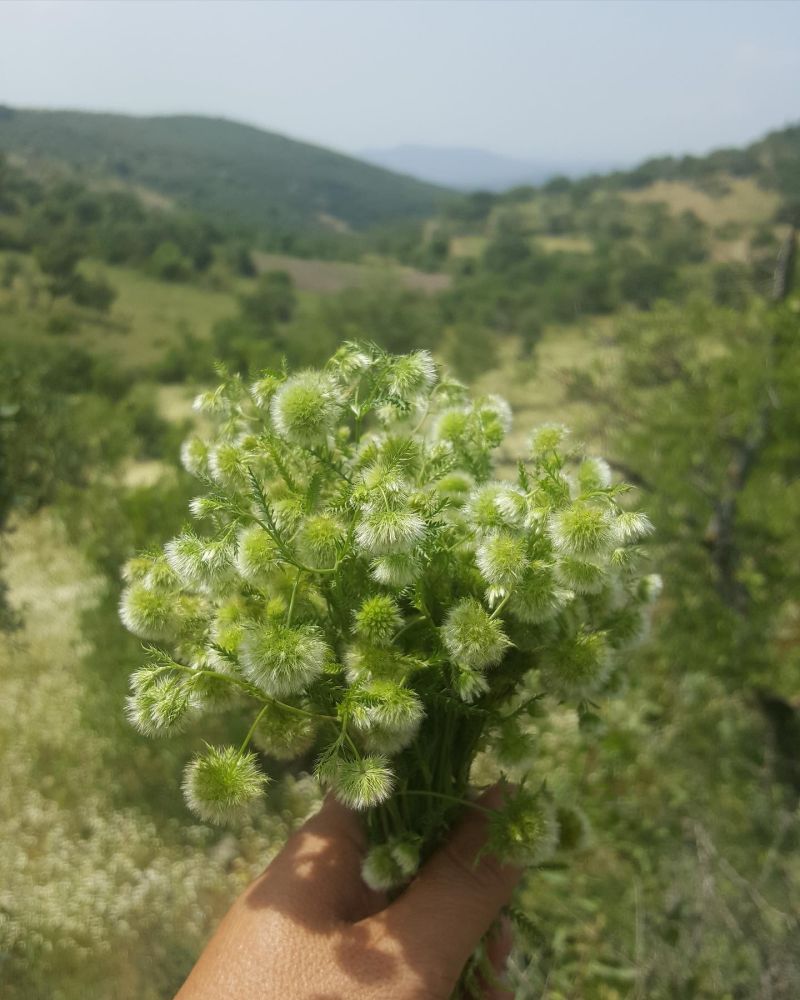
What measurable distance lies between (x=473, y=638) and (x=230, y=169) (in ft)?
194

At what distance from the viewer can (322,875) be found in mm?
1589

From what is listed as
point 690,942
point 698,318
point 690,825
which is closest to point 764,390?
point 698,318

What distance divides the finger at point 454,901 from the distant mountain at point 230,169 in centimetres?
2465

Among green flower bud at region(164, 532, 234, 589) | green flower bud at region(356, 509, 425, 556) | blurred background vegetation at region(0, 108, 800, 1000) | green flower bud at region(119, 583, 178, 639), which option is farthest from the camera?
blurred background vegetation at region(0, 108, 800, 1000)

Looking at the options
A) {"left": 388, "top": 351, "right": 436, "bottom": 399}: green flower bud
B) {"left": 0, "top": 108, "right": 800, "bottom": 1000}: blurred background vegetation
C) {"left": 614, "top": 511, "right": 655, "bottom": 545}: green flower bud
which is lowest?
{"left": 0, "top": 108, "right": 800, "bottom": 1000}: blurred background vegetation

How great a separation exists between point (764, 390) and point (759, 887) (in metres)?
3.62

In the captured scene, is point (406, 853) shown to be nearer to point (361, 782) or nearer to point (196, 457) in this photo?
point (361, 782)

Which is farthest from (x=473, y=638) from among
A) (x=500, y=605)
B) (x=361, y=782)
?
(x=361, y=782)

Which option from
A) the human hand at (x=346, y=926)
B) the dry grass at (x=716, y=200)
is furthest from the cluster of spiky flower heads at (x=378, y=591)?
the dry grass at (x=716, y=200)

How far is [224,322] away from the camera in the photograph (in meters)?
26.8

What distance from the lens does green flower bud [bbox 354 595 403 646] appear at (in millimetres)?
1180

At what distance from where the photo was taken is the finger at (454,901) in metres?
1.49

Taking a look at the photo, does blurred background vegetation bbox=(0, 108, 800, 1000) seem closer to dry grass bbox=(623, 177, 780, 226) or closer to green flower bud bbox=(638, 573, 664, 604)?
green flower bud bbox=(638, 573, 664, 604)

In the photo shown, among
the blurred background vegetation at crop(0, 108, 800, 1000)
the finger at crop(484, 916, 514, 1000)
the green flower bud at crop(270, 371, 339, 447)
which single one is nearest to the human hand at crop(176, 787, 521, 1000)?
the finger at crop(484, 916, 514, 1000)
